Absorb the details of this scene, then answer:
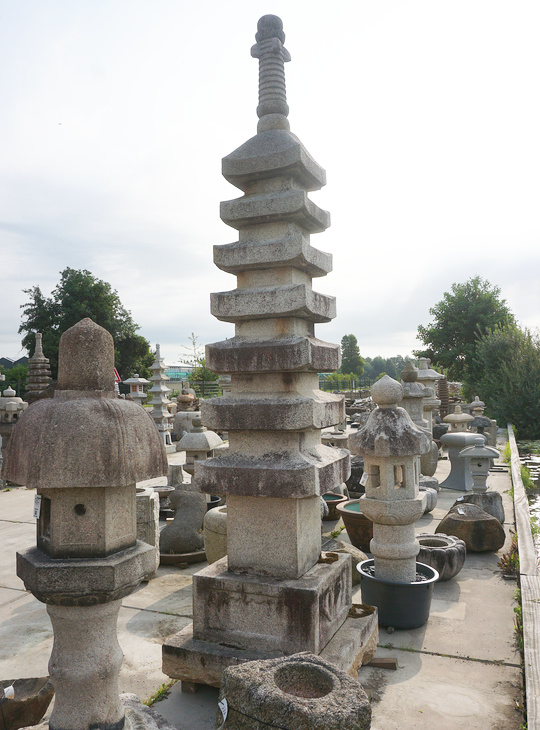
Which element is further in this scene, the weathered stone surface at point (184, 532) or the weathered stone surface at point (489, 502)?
the weathered stone surface at point (489, 502)

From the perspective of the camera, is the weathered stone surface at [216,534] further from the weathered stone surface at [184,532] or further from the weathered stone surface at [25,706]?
the weathered stone surface at [25,706]

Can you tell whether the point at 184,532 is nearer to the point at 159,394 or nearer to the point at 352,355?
the point at 159,394

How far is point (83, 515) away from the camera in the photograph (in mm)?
2744

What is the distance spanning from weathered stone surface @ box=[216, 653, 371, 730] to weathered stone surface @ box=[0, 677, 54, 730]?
144 cm

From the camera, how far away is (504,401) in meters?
24.2

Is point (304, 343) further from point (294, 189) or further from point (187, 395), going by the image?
point (187, 395)

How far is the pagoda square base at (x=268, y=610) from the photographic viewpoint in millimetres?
3688

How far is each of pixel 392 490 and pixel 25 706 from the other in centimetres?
348

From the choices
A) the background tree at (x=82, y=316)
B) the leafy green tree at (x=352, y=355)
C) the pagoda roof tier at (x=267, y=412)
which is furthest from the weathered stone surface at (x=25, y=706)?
the leafy green tree at (x=352, y=355)

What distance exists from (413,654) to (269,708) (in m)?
2.75

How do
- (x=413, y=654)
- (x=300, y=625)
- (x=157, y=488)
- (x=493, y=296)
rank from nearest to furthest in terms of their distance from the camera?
(x=300, y=625) < (x=413, y=654) < (x=157, y=488) < (x=493, y=296)

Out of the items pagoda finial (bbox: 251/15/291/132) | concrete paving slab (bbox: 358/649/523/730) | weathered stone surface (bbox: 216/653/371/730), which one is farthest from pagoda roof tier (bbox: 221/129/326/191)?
concrete paving slab (bbox: 358/649/523/730)

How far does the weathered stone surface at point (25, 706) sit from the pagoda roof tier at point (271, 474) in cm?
167

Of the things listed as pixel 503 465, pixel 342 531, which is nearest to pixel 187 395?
pixel 503 465
